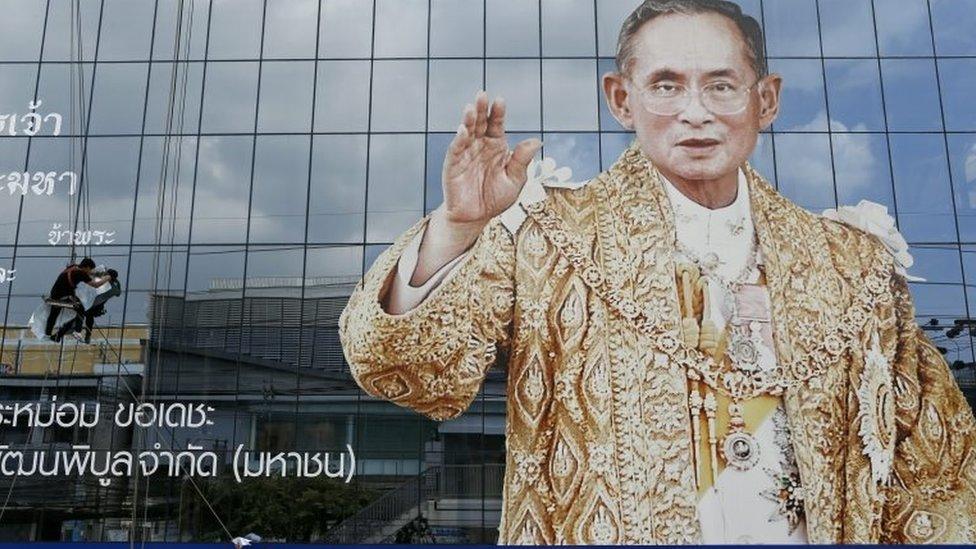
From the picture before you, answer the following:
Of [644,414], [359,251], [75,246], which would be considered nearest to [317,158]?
[359,251]

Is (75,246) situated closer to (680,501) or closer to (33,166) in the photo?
(33,166)

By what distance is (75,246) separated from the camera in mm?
15039

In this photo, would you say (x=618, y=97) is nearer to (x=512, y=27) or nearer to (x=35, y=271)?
(x=512, y=27)

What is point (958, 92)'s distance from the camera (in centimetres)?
1546

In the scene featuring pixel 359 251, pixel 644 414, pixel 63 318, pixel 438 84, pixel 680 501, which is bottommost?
pixel 680 501

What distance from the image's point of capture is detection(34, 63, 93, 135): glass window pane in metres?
15.6

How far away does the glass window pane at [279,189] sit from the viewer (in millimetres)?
15023

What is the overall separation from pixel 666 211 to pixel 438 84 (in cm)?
423

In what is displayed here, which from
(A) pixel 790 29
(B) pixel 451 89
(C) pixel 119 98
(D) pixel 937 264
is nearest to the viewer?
(D) pixel 937 264

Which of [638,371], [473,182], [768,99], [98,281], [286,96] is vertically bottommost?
[638,371]

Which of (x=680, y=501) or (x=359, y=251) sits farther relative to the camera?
(x=359, y=251)

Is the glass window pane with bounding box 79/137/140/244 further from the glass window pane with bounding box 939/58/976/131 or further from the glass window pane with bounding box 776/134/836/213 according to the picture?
the glass window pane with bounding box 939/58/976/131

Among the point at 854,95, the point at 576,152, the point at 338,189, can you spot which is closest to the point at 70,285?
the point at 338,189

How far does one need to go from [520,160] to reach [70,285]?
23.0 ft
